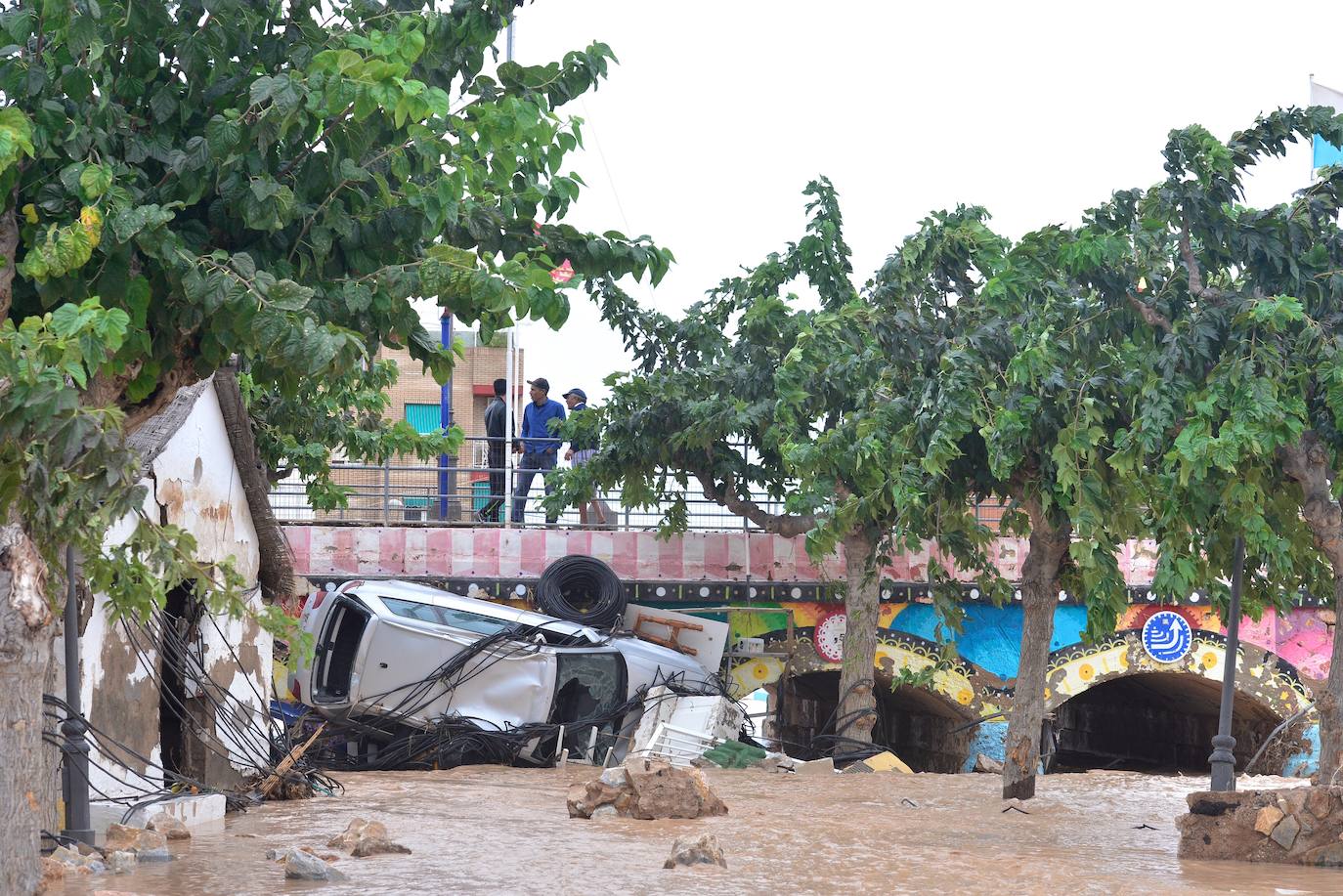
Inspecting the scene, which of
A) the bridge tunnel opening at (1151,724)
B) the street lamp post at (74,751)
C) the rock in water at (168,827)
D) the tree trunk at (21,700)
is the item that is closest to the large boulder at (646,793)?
the rock in water at (168,827)

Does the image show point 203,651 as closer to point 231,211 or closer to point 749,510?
point 231,211

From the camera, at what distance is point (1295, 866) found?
8930 millimetres

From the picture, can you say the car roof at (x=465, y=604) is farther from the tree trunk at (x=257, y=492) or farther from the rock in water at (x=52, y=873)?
the rock in water at (x=52, y=873)

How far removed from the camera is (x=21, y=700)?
553 cm

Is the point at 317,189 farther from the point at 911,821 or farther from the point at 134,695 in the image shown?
the point at 911,821

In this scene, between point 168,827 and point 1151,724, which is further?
point 1151,724

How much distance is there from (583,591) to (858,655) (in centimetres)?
368

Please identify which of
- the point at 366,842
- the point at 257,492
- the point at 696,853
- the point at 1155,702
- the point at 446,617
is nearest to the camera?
the point at 696,853

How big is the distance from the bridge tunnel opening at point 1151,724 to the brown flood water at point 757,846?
22.8ft

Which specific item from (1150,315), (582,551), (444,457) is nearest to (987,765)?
(582,551)

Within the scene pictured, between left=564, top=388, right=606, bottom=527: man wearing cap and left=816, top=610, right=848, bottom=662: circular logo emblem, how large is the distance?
3.36 meters

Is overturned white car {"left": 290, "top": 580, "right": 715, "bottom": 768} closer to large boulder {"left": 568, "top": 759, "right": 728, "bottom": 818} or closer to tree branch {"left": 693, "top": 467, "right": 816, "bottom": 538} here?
tree branch {"left": 693, "top": 467, "right": 816, "bottom": 538}

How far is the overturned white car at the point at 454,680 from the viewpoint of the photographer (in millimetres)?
17328

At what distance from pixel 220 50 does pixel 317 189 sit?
0.68m
